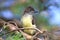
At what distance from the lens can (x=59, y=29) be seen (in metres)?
1.06

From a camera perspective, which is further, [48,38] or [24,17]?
[24,17]

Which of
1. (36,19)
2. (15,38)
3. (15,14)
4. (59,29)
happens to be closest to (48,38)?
(15,38)

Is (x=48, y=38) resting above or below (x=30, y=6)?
below

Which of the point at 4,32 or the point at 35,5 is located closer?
the point at 4,32

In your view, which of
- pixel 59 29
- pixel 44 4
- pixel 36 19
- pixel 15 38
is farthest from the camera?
pixel 44 4

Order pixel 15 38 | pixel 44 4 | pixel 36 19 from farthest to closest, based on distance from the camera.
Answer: pixel 44 4, pixel 36 19, pixel 15 38

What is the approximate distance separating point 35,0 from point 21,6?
0.10 metres

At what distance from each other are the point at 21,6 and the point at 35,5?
0.09m

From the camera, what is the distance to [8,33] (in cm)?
81

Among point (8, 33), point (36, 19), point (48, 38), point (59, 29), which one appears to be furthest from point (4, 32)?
point (36, 19)

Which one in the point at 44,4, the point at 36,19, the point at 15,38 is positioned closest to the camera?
the point at 15,38

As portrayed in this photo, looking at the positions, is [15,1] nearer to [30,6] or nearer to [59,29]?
[30,6]

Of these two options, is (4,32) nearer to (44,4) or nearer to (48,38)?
(48,38)

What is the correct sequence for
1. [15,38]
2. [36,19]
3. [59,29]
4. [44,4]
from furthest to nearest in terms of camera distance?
[44,4] < [36,19] < [59,29] < [15,38]
